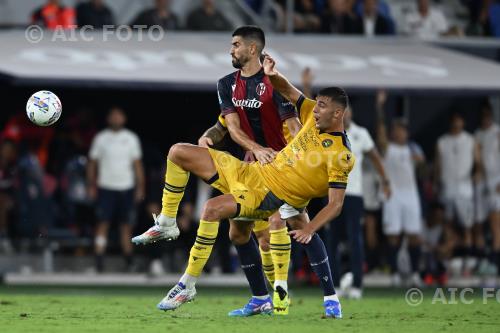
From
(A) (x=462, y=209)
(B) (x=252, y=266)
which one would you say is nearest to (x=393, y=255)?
(A) (x=462, y=209)

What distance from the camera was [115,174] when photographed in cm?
1806

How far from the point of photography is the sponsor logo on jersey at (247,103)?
1112 cm

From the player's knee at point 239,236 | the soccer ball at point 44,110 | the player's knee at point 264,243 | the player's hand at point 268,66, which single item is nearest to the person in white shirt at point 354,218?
the player's knee at point 264,243

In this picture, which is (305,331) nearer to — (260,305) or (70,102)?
(260,305)

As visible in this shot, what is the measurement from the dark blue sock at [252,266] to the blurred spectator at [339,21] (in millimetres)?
9486

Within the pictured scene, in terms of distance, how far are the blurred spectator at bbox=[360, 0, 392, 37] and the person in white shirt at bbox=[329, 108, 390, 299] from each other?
5341 millimetres

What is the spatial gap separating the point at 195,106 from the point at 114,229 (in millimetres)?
2726

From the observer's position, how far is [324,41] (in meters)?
19.8

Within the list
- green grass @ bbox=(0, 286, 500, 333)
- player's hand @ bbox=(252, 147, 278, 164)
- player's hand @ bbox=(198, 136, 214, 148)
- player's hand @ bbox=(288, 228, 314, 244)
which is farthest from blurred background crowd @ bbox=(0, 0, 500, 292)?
player's hand @ bbox=(288, 228, 314, 244)

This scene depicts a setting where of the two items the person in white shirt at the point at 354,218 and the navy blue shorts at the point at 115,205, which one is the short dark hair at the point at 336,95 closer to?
the person in white shirt at the point at 354,218

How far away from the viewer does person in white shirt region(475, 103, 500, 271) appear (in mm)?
19312

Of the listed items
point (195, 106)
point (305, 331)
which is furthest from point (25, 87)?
point (305, 331)

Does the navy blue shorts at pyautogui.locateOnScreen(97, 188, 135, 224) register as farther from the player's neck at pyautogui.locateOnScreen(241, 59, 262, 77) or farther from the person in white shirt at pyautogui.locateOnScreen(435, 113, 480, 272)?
the player's neck at pyautogui.locateOnScreen(241, 59, 262, 77)

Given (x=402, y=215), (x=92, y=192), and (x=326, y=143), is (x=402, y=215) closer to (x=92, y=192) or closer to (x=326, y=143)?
(x=92, y=192)
